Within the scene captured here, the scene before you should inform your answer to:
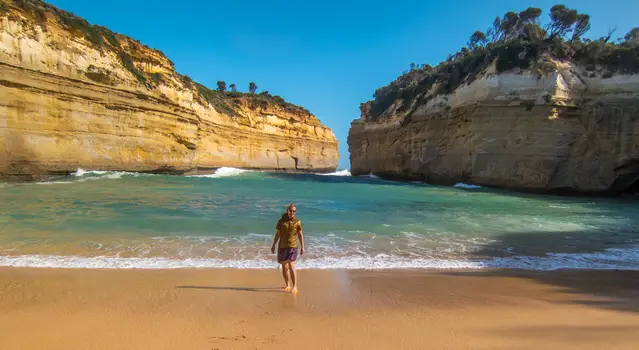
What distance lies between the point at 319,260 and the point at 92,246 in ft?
13.3

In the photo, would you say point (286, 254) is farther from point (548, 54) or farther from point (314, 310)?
point (548, 54)

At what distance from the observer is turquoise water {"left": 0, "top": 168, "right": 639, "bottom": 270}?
5.48m

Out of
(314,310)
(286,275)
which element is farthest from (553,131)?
(314,310)

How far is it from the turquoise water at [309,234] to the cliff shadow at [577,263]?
1.7 inches

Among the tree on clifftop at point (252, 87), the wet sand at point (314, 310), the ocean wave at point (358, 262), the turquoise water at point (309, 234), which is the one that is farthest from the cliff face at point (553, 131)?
the tree on clifftop at point (252, 87)

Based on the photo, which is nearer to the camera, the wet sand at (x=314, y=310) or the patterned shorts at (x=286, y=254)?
the wet sand at (x=314, y=310)

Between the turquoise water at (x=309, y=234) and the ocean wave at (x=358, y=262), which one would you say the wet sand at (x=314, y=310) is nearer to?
the ocean wave at (x=358, y=262)

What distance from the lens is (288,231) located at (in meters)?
4.23

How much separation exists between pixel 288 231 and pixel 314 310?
3.45 ft

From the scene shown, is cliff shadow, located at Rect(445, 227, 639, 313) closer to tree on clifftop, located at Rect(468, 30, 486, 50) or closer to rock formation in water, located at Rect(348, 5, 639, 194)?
rock formation in water, located at Rect(348, 5, 639, 194)

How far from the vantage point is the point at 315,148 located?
51.6 m

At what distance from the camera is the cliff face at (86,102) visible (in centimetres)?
1628

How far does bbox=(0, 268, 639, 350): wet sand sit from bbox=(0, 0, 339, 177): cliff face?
16.4 meters

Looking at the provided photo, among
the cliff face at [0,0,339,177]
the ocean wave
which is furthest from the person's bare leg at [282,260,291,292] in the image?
the cliff face at [0,0,339,177]
